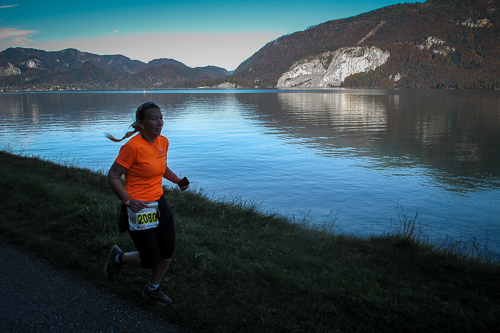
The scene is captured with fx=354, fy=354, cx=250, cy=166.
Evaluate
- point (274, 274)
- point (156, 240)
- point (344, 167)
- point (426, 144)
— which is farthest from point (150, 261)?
point (426, 144)

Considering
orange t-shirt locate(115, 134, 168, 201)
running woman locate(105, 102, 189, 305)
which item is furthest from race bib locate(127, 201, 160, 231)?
orange t-shirt locate(115, 134, 168, 201)

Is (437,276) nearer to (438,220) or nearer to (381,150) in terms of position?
(438,220)

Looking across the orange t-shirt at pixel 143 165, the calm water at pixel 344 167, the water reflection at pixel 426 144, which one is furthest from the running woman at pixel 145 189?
the water reflection at pixel 426 144

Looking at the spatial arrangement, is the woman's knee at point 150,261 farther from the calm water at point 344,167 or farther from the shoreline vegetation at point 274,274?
the calm water at point 344,167

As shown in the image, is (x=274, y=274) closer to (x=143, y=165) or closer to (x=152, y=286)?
(x=152, y=286)

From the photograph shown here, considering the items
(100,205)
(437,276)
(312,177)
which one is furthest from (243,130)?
(437,276)

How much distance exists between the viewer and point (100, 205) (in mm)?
7016

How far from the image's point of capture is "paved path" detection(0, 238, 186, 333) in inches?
142

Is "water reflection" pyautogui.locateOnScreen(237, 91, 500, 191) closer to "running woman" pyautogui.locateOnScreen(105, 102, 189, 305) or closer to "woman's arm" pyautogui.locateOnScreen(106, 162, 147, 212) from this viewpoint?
"running woman" pyautogui.locateOnScreen(105, 102, 189, 305)

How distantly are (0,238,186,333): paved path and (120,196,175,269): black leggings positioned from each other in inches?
23.9

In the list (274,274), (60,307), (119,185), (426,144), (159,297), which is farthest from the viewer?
(426,144)

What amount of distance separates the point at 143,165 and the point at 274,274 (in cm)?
228

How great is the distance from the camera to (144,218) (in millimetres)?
3625

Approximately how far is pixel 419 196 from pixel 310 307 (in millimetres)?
9631
